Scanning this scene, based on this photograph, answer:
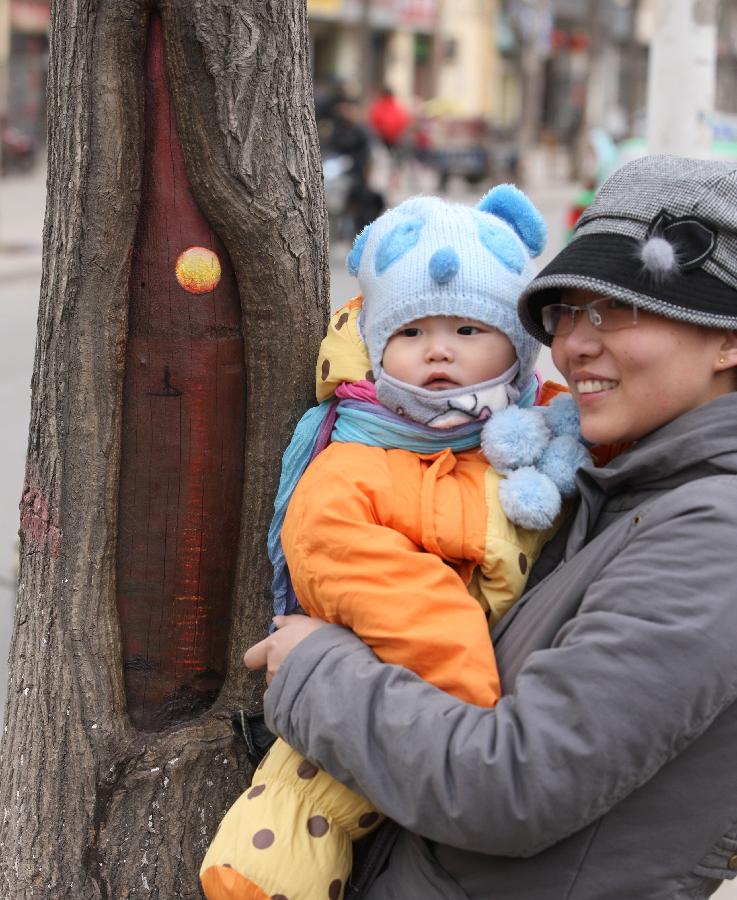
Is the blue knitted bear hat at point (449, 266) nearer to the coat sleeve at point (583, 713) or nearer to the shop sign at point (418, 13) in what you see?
the coat sleeve at point (583, 713)

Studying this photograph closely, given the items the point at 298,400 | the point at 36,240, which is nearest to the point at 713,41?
the point at 298,400

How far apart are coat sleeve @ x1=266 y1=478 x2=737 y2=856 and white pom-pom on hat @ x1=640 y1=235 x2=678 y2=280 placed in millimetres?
265

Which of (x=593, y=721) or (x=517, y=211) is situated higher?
(x=517, y=211)

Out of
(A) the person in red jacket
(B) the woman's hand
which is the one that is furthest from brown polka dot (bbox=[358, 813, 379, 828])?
(A) the person in red jacket

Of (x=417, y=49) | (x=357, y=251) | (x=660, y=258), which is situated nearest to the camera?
(x=660, y=258)

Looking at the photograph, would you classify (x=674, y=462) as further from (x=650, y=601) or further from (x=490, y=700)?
(x=490, y=700)

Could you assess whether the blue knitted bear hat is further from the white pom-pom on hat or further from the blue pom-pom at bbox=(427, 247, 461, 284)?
the white pom-pom on hat

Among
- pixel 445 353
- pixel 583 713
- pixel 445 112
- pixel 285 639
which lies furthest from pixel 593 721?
pixel 445 112

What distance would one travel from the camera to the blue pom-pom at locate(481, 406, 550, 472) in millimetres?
1801

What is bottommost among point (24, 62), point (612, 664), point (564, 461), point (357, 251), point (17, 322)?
point (17, 322)

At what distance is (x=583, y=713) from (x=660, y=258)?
0.55 meters

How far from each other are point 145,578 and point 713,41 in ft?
15.9

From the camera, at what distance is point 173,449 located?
2.10 meters

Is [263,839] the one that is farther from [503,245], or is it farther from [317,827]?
[503,245]
